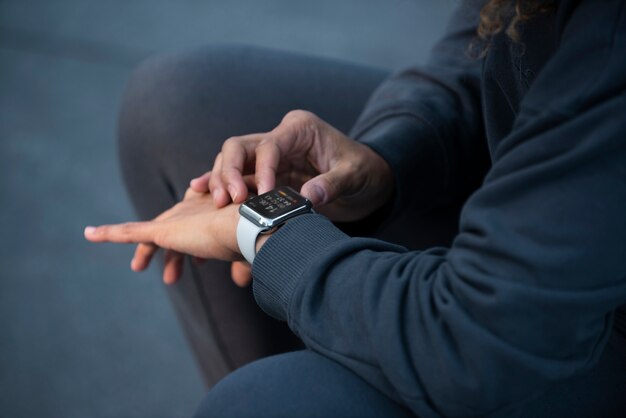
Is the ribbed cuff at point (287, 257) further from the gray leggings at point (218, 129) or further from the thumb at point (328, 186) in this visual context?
the gray leggings at point (218, 129)

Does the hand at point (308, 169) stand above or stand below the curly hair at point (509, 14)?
below

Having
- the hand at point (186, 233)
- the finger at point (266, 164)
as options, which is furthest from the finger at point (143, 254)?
the finger at point (266, 164)

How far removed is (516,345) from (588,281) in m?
0.07

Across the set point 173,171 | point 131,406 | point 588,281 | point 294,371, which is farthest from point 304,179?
point 131,406

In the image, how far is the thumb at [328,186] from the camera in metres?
0.77

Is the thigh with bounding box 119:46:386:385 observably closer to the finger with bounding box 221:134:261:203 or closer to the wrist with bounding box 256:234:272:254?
the finger with bounding box 221:134:261:203

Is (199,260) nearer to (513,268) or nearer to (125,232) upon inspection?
(125,232)

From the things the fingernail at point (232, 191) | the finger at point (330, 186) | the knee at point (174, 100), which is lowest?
the finger at point (330, 186)

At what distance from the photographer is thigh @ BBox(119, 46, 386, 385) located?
979mm

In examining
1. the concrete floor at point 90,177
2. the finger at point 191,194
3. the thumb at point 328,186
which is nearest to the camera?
the thumb at point 328,186

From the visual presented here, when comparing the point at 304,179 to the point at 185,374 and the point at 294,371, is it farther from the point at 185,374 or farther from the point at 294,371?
the point at 185,374

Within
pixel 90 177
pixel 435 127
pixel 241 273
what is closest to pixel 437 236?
pixel 435 127

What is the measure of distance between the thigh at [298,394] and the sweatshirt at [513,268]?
1 cm

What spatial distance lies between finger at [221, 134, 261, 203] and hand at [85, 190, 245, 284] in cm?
2
